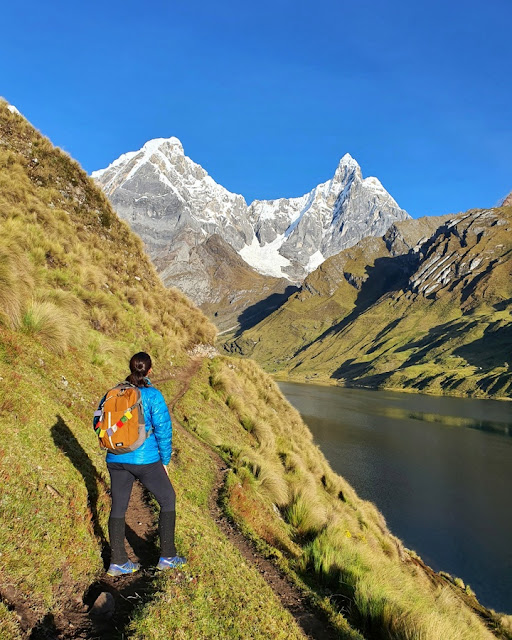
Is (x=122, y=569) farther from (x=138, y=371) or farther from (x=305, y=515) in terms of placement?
(x=305, y=515)

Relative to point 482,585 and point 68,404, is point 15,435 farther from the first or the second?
point 482,585

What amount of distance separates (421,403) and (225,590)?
133 meters

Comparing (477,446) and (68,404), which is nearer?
(68,404)

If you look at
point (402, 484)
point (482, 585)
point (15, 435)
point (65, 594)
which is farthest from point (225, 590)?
point (402, 484)

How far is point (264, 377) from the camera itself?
3025 cm

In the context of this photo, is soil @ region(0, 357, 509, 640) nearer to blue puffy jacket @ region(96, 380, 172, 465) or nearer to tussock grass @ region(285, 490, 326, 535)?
blue puffy jacket @ region(96, 380, 172, 465)

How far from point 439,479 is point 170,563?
2098 inches

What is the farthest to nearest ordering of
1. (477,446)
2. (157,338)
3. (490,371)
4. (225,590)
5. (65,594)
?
(490,371), (477,446), (157,338), (225,590), (65,594)

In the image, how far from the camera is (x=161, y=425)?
543 centimetres

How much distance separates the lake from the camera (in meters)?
31.2

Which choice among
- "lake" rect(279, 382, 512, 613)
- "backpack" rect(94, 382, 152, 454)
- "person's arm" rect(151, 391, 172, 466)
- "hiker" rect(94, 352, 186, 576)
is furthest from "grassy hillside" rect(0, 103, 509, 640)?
"lake" rect(279, 382, 512, 613)

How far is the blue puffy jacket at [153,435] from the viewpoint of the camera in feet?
17.5

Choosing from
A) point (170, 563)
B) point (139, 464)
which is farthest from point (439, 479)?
point (139, 464)

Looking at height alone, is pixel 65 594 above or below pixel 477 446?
above
